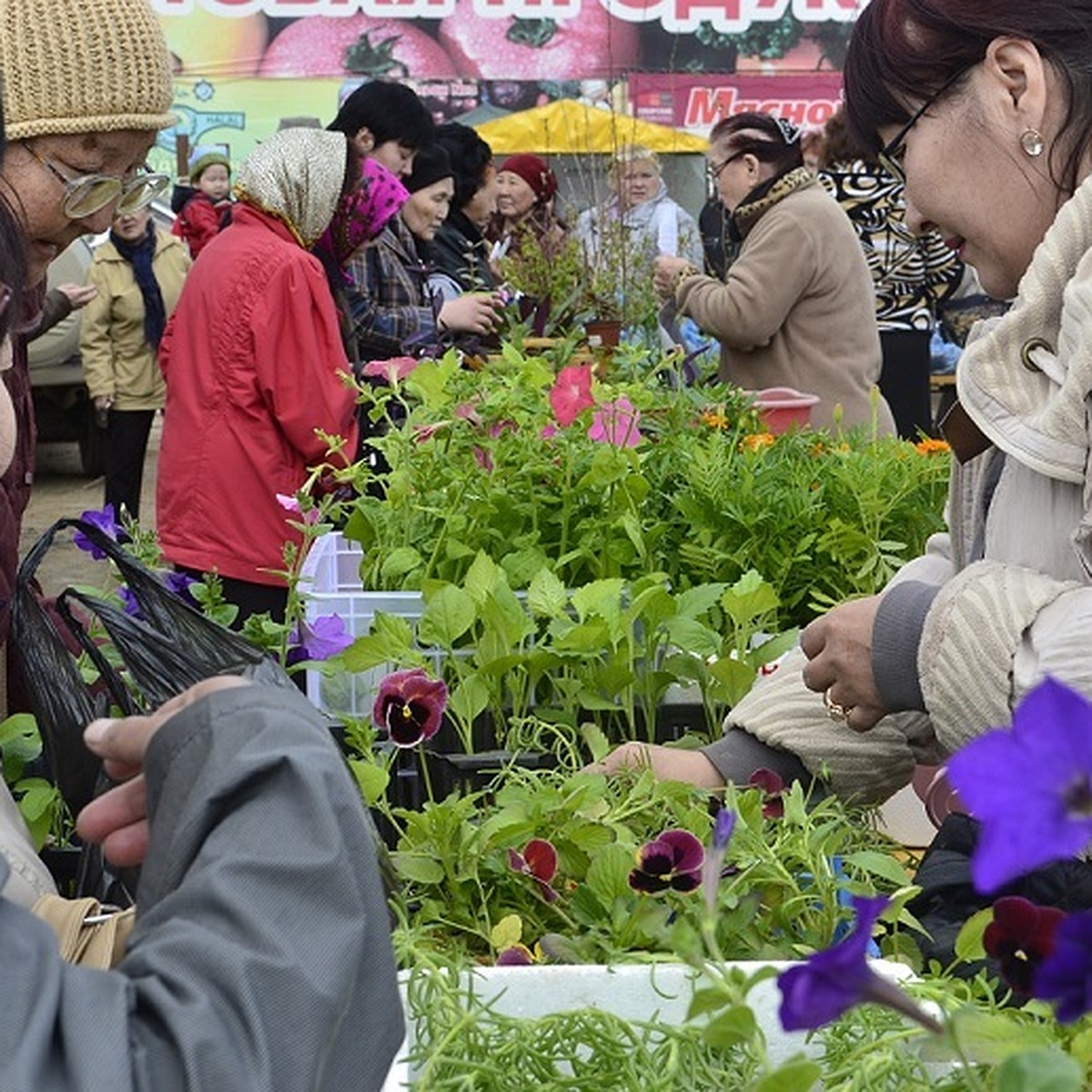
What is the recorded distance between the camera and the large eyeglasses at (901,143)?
1674 millimetres

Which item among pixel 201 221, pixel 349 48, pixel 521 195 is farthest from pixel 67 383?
pixel 349 48

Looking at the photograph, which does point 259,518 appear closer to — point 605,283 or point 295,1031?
point 605,283

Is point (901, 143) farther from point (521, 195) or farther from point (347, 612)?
point (521, 195)

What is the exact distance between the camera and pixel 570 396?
2.50 meters

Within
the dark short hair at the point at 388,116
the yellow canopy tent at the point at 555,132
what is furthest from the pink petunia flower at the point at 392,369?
the yellow canopy tent at the point at 555,132

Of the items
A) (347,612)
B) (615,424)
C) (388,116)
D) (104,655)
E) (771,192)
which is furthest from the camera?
(388,116)

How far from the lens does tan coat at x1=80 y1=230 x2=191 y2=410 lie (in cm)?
708

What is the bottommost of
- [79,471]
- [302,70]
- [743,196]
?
[79,471]

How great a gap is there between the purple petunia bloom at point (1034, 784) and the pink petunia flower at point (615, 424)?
1.88m

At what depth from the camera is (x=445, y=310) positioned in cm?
525

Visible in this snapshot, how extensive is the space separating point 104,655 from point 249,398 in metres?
2.50

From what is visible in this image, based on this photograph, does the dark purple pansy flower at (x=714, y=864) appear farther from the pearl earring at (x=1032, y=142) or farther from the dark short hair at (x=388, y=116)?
the dark short hair at (x=388, y=116)

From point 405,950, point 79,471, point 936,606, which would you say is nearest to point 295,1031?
point 405,950

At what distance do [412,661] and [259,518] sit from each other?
2.23m
